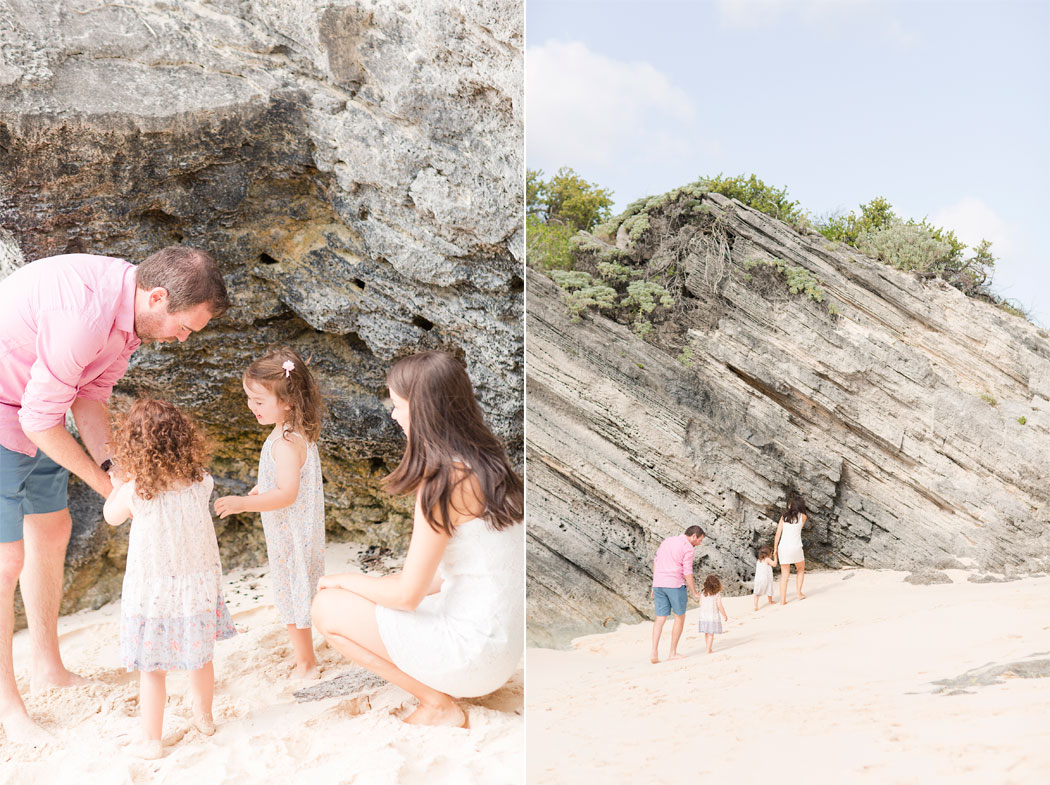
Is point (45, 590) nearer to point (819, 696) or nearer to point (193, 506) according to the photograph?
point (193, 506)

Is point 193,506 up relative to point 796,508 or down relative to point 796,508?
down

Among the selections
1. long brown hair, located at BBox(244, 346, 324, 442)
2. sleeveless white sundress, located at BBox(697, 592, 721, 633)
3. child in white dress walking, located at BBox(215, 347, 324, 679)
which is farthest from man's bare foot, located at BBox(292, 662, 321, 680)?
sleeveless white sundress, located at BBox(697, 592, 721, 633)

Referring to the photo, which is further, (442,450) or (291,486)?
(291,486)

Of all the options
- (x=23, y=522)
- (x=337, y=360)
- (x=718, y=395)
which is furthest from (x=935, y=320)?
(x=23, y=522)

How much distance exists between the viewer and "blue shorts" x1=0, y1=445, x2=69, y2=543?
268 cm

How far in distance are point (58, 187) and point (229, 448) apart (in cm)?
170

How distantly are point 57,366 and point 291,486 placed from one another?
85 cm

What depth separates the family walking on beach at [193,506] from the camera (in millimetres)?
2395

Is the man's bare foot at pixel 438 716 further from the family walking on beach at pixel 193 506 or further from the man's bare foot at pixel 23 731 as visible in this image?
the man's bare foot at pixel 23 731

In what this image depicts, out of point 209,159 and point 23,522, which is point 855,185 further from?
point 23,522

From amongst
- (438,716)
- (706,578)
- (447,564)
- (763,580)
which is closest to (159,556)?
(447,564)

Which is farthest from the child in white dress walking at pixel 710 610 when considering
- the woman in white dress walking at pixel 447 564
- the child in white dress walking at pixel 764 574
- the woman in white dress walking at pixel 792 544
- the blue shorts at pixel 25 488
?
the blue shorts at pixel 25 488

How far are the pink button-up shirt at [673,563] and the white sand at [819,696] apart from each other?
0.17m

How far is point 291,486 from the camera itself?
9.11 feet
